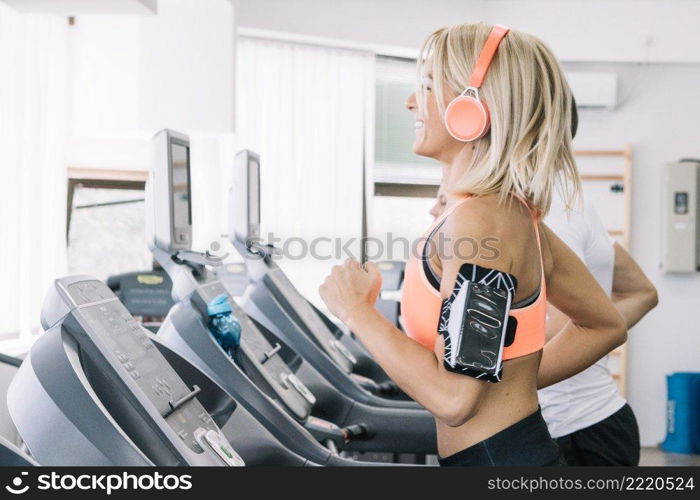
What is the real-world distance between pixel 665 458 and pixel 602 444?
400 cm

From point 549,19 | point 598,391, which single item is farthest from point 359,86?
point 598,391

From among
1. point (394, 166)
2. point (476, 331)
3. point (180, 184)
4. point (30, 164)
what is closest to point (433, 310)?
point (476, 331)

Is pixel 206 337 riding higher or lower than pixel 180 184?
lower

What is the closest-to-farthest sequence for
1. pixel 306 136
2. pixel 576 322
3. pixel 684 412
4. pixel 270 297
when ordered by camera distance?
pixel 576 322
pixel 270 297
pixel 306 136
pixel 684 412

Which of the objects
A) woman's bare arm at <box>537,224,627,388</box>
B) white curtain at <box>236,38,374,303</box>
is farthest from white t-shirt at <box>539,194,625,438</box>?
white curtain at <box>236,38,374,303</box>

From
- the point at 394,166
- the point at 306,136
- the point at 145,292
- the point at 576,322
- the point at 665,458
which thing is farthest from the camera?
the point at 394,166

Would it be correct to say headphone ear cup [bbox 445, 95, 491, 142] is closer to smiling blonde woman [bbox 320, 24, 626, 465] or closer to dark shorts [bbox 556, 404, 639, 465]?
smiling blonde woman [bbox 320, 24, 626, 465]

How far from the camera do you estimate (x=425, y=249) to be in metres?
1.22

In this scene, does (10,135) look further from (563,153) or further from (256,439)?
(563,153)

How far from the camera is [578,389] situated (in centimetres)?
187

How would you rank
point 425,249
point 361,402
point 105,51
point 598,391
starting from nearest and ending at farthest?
point 425,249 < point 598,391 < point 361,402 < point 105,51

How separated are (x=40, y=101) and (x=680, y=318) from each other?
14.6 ft

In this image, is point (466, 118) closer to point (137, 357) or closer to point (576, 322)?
point (576, 322)

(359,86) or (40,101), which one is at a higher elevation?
(359,86)
